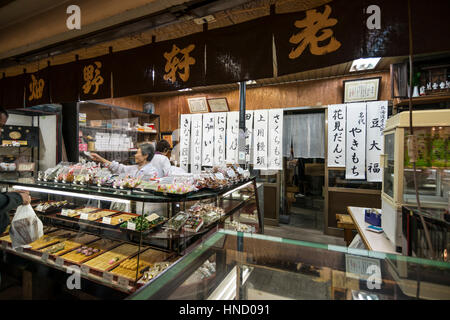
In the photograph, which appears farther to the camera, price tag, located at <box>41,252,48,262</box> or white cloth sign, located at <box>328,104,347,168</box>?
white cloth sign, located at <box>328,104,347,168</box>

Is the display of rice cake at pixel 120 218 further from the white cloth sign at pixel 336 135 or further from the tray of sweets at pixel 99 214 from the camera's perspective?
the white cloth sign at pixel 336 135

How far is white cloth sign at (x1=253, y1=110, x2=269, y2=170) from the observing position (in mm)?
6004

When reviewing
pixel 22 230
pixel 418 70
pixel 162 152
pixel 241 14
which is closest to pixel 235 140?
pixel 162 152

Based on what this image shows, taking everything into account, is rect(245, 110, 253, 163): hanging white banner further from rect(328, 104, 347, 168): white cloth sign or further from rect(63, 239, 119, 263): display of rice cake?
rect(63, 239, 119, 263): display of rice cake

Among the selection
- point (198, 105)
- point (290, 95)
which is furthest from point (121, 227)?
point (290, 95)

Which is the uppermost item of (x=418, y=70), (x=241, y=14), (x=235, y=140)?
(x=241, y=14)

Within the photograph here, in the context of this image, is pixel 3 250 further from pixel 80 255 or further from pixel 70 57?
pixel 70 57

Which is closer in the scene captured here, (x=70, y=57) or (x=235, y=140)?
(x=70, y=57)

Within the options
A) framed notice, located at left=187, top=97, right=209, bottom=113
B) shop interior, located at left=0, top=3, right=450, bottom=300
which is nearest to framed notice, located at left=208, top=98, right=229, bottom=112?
shop interior, located at left=0, top=3, right=450, bottom=300

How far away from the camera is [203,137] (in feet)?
22.0

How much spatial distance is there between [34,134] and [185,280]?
653 cm

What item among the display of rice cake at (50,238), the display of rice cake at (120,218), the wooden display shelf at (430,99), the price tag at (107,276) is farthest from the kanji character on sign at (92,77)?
the wooden display shelf at (430,99)

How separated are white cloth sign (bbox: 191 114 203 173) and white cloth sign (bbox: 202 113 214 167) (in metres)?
0.14

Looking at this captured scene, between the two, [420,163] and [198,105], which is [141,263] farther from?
[198,105]
